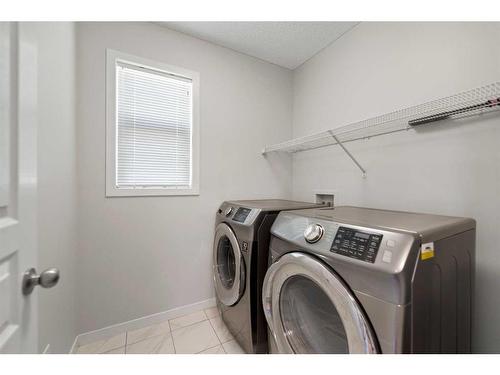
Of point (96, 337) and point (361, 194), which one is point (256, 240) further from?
point (96, 337)

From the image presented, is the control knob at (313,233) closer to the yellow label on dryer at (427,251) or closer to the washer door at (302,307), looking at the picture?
the washer door at (302,307)

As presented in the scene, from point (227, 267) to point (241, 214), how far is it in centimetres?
55

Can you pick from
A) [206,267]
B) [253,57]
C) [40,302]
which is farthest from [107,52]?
[206,267]

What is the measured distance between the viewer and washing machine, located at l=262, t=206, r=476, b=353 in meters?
0.68

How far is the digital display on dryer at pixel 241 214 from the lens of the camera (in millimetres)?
1459

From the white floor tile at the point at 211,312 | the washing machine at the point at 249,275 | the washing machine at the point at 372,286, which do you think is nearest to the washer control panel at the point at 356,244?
the washing machine at the point at 372,286

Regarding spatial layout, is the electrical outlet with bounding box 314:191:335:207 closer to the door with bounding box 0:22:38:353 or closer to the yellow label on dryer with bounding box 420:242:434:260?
the yellow label on dryer with bounding box 420:242:434:260

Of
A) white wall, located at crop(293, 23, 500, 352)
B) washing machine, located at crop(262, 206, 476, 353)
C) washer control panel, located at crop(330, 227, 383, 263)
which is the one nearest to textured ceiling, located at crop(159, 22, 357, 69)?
white wall, located at crop(293, 23, 500, 352)

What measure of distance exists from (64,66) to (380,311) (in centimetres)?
193

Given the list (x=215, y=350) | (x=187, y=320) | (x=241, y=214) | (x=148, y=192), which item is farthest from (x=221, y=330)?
(x=148, y=192)

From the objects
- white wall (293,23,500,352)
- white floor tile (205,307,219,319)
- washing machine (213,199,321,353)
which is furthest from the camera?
white floor tile (205,307,219,319)

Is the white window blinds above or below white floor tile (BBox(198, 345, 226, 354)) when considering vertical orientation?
above

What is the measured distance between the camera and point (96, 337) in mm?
1549

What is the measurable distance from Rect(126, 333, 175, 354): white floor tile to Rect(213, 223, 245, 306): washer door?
458mm
